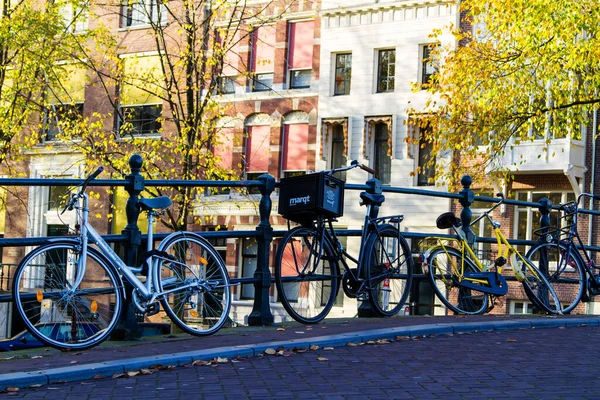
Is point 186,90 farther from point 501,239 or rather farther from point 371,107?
point 501,239

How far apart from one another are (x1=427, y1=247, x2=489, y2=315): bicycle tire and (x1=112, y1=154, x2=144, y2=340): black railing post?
3250 mm

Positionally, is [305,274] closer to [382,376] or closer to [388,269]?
[388,269]

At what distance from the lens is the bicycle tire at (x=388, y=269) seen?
964cm

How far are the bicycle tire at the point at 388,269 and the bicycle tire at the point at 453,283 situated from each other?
33 cm

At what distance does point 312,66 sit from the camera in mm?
35000

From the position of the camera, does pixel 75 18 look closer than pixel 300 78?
Yes

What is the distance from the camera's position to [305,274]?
912 cm

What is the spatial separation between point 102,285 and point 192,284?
854 mm

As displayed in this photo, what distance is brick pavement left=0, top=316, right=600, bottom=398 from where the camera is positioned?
251 inches

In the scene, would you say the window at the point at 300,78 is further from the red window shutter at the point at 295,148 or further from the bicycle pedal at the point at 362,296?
the bicycle pedal at the point at 362,296

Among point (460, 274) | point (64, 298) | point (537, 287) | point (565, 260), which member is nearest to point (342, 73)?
point (565, 260)

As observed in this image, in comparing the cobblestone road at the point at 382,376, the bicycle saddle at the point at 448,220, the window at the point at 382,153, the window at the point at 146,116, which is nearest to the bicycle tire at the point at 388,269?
the bicycle saddle at the point at 448,220

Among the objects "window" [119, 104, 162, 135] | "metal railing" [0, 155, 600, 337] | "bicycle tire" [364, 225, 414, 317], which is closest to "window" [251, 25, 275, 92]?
"window" [119, 104, 162, 135]

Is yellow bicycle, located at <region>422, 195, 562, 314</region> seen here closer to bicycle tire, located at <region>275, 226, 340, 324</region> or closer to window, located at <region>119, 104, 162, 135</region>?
bicycle tire, located at <region>275, 226, 340, 324</region>
